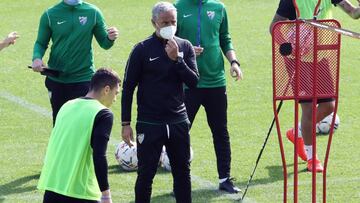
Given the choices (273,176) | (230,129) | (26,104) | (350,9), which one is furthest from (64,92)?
(26,104)

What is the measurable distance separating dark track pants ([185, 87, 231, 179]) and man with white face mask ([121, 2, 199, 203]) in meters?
1.38

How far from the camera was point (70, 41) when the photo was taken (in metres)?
10.9

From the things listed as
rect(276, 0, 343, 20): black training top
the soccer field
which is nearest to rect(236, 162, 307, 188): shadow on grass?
the soccer field

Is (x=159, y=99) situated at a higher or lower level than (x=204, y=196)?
higher

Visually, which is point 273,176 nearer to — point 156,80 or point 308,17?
point 308,17

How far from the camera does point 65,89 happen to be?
1102cm

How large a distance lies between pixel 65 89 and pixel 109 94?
3.46 meters

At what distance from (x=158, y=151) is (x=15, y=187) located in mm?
2385

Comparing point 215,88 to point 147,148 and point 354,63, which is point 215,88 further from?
point 354,63

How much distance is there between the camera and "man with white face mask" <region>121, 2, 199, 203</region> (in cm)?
893

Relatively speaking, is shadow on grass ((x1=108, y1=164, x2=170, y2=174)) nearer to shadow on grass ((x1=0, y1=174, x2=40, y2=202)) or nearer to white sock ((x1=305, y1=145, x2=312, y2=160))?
shadow on grass ((x1=0, y1=174, x2=40, y2=202))

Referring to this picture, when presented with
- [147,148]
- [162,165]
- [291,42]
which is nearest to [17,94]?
[162,165]

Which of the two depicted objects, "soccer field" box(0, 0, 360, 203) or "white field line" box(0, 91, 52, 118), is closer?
"soccer field" box(0, 0, 360, 203)

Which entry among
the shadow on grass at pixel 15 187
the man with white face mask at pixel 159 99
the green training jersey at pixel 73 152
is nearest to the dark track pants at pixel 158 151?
the man with white face mask at pixel 159 99
